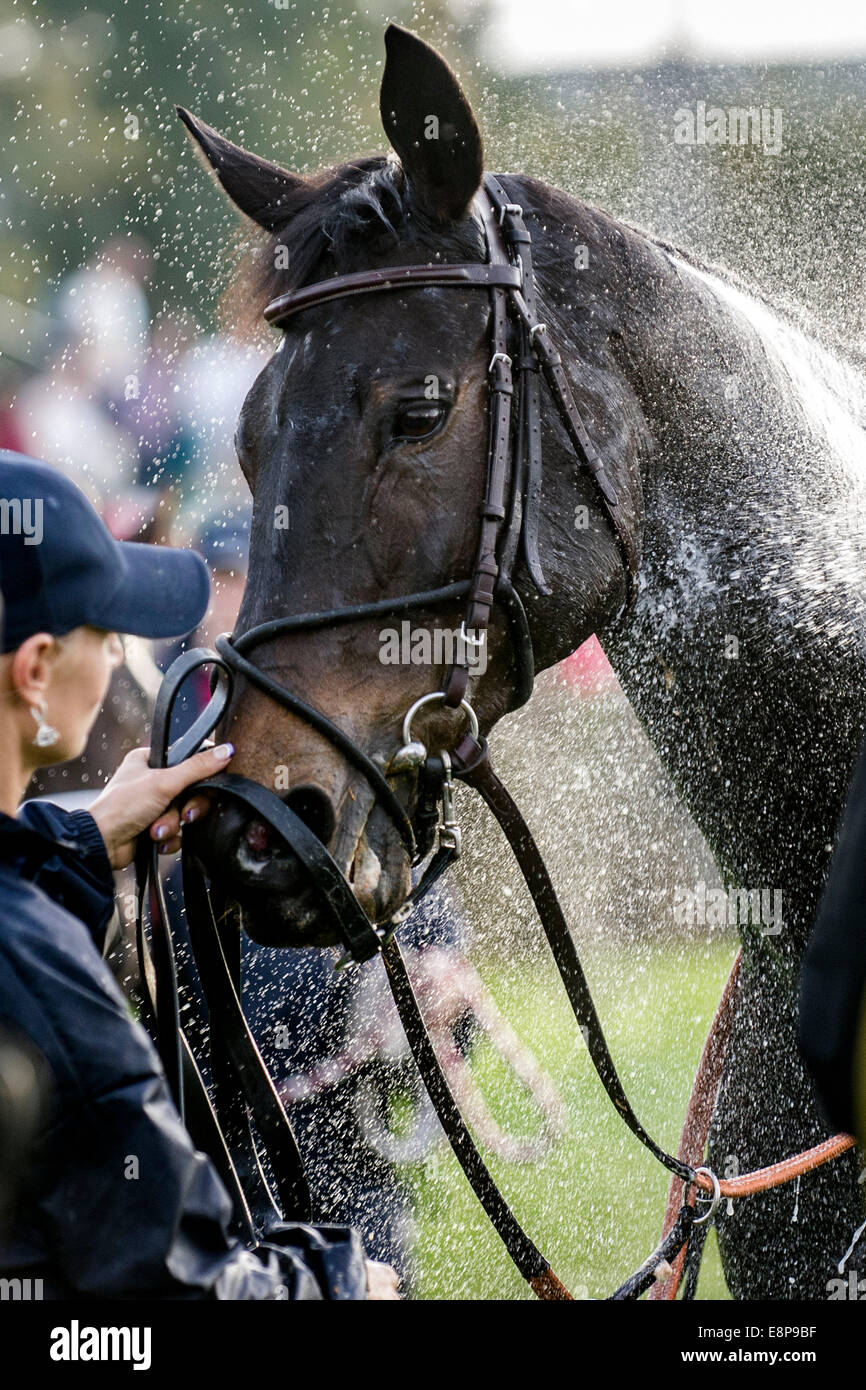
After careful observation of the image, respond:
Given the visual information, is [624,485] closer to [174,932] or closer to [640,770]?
[174,932]

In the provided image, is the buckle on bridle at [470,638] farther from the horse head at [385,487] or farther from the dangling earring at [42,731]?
the dangling earring at [42,731]

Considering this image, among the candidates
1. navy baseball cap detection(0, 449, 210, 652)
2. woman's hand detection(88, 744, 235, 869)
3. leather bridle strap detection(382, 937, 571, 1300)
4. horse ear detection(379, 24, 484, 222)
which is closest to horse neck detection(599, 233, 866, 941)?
horse ear detection(379, 24, 484, 222)

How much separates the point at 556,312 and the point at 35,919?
4.64 ft

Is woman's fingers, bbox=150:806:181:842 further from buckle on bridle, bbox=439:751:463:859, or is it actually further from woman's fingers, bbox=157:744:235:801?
buckle on bridle, bbox=439:751:463:859

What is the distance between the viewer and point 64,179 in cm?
930

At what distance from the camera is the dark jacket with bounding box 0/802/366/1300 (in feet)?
3.43

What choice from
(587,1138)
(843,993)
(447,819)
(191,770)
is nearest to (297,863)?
(191,770)

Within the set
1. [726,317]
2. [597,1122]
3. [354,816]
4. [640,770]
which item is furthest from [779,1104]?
[597,1122]

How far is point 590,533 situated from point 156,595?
0.82 m

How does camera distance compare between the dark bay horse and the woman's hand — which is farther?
the dark bay horse

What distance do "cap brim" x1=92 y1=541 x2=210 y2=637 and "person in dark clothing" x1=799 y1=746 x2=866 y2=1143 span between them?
0.83 m

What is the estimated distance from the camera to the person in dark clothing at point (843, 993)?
3.32ft

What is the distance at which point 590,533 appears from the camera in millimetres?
1989
